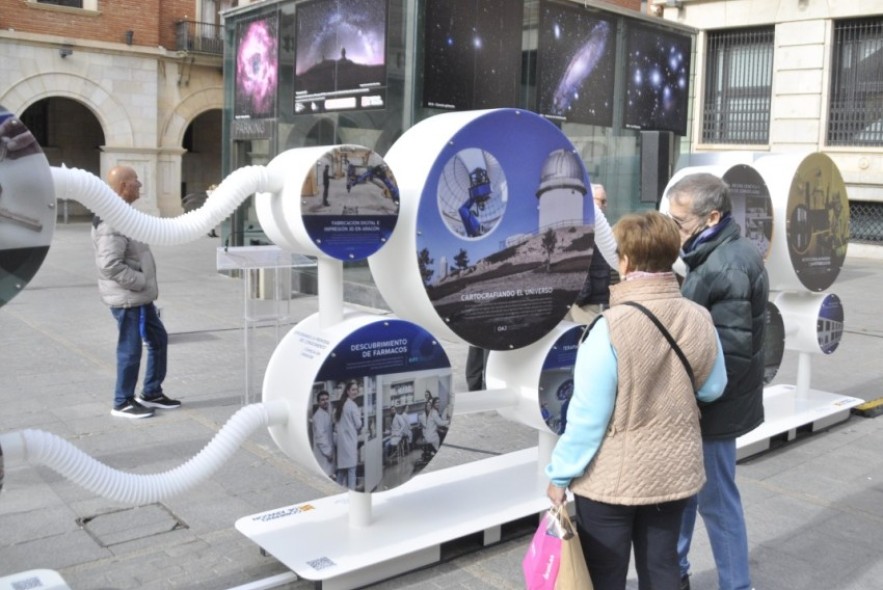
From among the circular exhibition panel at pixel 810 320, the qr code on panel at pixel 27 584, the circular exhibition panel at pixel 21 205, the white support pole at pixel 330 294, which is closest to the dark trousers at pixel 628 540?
the white support pole at pixel 330 294

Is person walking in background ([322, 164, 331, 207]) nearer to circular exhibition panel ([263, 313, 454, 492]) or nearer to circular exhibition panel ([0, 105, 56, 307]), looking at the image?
circular exhibition panel ([263, 313, 454, 492])

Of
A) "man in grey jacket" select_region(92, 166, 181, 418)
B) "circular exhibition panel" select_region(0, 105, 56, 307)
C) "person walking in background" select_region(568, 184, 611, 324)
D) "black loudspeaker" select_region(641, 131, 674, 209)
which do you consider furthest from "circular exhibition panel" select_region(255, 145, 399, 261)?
"black loudspeaker" select_region(641, 131, 674, 209)

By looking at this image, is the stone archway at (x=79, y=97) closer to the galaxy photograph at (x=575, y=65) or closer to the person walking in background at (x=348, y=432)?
the galaxy photograph at (x=575, y=65)

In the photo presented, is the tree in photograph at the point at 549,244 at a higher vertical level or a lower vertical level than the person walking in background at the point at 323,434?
higher

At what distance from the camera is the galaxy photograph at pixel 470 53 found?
10492 millimetres

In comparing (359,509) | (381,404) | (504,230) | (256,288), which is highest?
(504,230)

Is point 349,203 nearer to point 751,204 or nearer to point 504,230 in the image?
point 504,230

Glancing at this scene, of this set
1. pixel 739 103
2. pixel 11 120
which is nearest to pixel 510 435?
pixel 11 120

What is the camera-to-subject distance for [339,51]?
11250 mm

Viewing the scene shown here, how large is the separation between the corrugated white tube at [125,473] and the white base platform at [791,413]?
3447 millimetres

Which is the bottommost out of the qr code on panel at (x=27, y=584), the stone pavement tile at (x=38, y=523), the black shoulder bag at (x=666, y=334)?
the stone pavement tile at (x=38, y=523)

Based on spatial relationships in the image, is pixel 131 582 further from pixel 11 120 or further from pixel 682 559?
pixel 682 559

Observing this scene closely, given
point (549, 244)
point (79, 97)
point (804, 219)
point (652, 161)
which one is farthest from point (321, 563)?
point (79, 97)

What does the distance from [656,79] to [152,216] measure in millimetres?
11967
